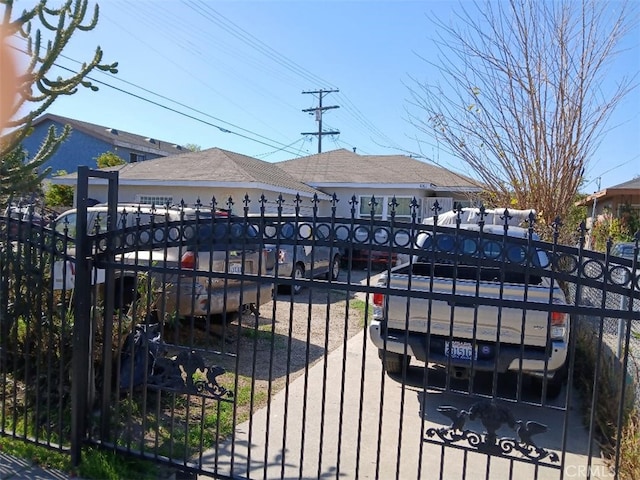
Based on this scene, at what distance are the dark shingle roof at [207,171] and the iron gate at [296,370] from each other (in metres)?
9.72

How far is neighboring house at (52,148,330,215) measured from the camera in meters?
15.0

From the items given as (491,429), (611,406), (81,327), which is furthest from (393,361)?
(81,327)

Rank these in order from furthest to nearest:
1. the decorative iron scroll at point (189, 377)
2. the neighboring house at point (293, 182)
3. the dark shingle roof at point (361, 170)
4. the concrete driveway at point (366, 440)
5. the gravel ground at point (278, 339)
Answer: the dark shingle roof at point (361, 170) → the neighboring house at point (293, 182) → the gravel ground at point (278, 339) → the decorative iron scroll at point (189, 377) → the concrete driveway at point (366, 440)

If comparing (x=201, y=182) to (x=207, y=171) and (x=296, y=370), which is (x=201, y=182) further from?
(x=296, y=370)

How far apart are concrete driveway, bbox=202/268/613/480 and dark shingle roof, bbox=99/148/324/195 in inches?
420

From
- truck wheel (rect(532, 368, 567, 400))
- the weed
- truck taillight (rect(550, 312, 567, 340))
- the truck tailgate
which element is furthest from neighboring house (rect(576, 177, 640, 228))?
the truck tailgate

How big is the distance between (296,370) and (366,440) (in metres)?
1.95

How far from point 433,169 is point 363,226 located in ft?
63.6

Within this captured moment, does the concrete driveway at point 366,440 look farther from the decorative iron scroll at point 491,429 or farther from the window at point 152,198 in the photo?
the window at point 152,198

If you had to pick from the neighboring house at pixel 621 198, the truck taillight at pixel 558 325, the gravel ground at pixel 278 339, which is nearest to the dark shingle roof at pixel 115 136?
the gravel ground at pixel 278 339

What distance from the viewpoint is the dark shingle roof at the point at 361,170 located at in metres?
19.7

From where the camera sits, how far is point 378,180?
19.6 meters

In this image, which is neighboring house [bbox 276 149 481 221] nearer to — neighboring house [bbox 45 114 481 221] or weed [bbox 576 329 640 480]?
neighboring house [bbox 45 114 481 221]

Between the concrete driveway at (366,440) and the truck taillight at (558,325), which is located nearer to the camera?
the concrete driveway at (366,440)
